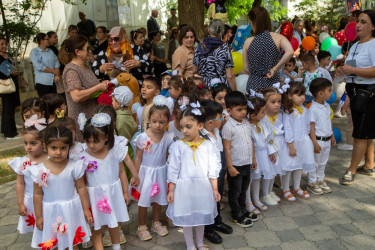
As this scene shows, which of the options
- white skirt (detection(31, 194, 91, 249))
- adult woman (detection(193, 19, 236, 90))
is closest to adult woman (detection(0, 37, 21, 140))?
adult woman (detection(193, 19, 236, 90))

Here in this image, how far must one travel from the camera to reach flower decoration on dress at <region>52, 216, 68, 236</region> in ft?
9.37

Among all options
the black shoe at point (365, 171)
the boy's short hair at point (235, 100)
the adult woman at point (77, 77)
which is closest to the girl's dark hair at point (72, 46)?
the adult woman at point (77, 77)

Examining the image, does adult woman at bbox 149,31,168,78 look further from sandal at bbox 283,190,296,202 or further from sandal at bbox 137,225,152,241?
sandal at bbox 137,225,152,241

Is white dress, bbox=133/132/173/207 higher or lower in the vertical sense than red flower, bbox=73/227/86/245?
higher

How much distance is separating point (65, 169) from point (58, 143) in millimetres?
244

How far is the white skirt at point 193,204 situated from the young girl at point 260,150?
96 cm

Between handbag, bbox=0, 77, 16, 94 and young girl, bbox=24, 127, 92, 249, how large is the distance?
438 centimetres

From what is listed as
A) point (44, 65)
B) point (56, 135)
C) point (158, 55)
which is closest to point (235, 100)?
point (56, 135)

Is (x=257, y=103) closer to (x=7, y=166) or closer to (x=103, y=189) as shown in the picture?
(x=103, y=189)

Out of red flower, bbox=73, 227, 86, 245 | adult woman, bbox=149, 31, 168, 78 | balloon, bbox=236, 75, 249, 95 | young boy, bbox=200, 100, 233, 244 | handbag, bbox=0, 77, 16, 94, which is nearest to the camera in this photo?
red flower, bbox=73, 227, 86, 245

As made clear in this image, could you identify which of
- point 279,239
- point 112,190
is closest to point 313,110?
point 279,239

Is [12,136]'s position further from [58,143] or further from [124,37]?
[58,143]

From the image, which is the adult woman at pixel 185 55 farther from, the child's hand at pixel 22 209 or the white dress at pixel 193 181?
the child's hand at pixel 22 209

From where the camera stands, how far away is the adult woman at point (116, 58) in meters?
4.87
